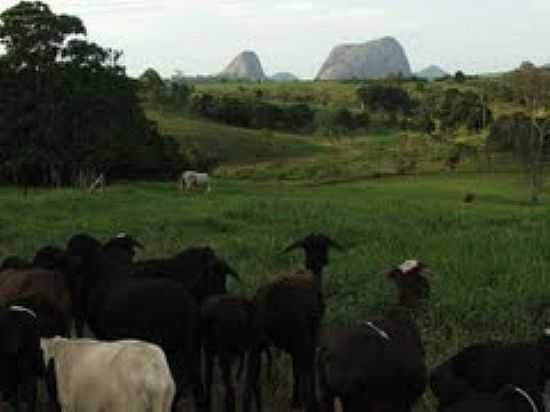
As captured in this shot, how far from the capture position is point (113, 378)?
8391 mm

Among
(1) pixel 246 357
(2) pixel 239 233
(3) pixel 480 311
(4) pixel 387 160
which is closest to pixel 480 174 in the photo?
(4) pixel 387 160

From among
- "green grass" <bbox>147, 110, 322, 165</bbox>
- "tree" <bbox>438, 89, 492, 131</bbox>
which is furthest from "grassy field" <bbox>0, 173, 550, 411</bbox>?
"tree" <bbox>438, 89, 492, 131</bbox>

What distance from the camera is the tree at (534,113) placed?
58.1 meters

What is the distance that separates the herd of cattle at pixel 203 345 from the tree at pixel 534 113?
3772 cm

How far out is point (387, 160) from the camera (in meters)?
71.4

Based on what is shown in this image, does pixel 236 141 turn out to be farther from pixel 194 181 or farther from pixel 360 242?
pixel 360 242

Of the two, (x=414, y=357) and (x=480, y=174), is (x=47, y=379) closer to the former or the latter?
(x=414, y=357)

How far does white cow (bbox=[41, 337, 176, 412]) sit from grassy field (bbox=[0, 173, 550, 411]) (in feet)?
8.78

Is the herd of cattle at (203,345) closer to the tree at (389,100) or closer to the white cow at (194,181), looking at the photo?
the white cow at (194,181)

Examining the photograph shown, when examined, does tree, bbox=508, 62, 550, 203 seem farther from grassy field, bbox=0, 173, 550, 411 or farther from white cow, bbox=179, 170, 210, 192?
grassy field, bbox=0, 173, 550, 411

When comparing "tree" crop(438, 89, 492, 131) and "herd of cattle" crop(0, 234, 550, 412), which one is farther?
"tree" crop(438, 89, 492, 131)

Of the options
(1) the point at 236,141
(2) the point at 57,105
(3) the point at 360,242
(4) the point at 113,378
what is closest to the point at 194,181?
(2) the point at 57,105

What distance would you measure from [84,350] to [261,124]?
94.3 meters

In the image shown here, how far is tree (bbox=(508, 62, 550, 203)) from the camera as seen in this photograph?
58097 millimetres
